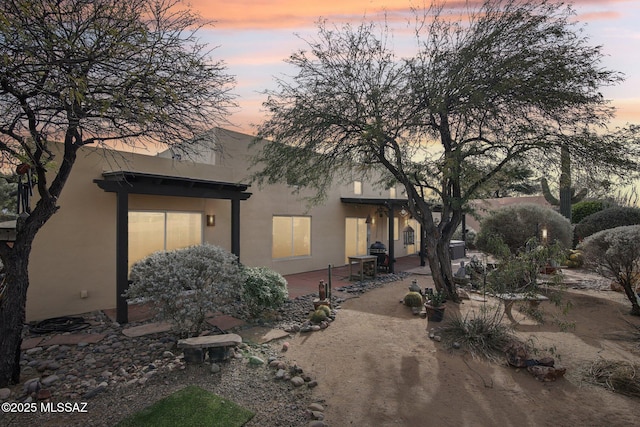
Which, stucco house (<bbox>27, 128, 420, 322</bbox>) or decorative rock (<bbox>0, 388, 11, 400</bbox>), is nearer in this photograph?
decorative rock (<bbox>0, 388, 11, 400</bbox>)

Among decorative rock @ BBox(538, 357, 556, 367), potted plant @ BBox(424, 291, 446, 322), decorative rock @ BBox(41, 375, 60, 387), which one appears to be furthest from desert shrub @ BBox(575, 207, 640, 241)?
decorative rock @ BBox(41, 375, 60, 387)

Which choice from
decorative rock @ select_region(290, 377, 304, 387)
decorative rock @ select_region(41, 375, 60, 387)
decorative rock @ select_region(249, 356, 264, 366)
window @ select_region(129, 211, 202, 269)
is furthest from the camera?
window @ select_region(129, 211, 202, 269)

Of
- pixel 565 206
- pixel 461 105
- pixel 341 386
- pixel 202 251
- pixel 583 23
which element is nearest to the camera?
pixel 341 386

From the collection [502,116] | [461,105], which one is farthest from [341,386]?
[502,116]

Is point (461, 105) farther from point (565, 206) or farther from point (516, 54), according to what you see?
point (565, 206)

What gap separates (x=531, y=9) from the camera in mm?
6590

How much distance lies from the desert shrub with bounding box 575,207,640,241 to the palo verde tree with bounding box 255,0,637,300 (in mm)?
11235

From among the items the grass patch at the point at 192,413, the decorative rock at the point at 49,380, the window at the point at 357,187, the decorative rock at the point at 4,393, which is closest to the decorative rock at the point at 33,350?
the decorative rock at the point at 49,380

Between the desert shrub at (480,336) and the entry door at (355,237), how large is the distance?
828cm

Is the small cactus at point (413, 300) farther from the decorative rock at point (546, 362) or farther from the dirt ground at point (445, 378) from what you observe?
the decorative rock at point (546, 362)

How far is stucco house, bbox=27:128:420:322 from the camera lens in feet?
21.4

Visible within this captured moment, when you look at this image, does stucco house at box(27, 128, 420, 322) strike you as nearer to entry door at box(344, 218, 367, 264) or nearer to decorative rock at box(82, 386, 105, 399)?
entry door at box(344, 218, 367, 264)

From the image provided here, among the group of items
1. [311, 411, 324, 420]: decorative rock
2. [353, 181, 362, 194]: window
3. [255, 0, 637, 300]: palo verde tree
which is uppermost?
[255, 0, 637, 300]: palo verde tree

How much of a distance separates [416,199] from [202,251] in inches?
221
